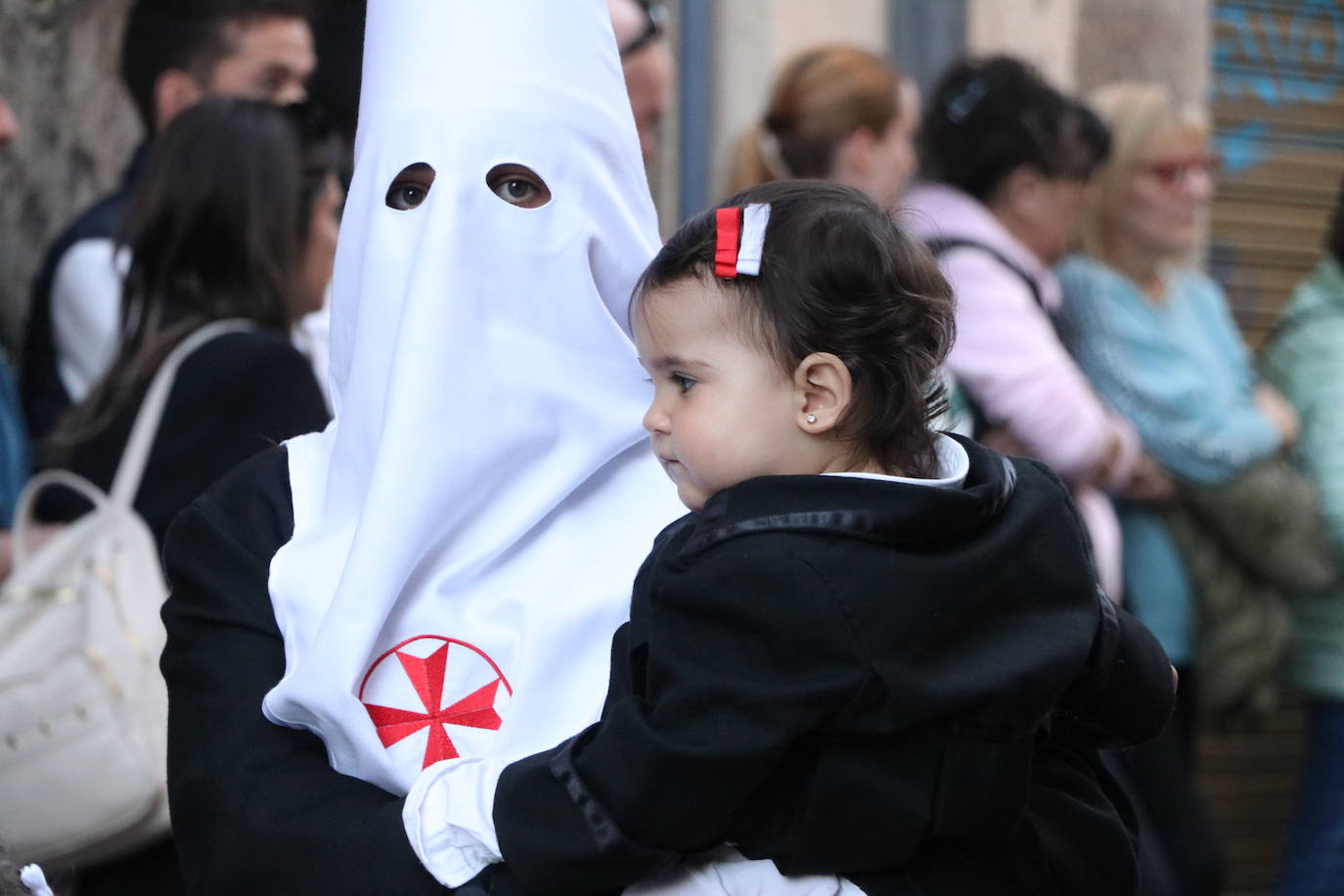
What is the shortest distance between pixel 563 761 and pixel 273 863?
16.0 inches

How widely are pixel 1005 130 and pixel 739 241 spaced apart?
257 centimetres

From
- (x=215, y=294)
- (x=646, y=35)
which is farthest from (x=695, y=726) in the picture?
(x=646, y=35)

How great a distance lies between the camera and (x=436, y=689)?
220 cm

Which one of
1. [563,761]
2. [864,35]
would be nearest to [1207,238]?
[864,35]

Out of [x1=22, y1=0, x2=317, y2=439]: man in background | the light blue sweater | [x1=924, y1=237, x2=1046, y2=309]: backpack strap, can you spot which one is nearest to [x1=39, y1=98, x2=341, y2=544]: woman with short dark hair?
A: [x1=22, y1=0, x2=317, y2=439]: man in background

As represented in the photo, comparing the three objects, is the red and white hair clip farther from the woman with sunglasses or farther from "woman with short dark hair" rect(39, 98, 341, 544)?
the woman with sunglasses

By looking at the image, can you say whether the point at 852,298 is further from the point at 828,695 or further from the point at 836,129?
the point at 836,129

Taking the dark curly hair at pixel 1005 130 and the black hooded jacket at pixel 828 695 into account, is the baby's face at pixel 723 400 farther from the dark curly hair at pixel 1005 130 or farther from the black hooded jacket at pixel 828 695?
the dark curly hair at pixel 1005 130

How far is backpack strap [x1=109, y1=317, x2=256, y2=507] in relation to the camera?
10.1 ft

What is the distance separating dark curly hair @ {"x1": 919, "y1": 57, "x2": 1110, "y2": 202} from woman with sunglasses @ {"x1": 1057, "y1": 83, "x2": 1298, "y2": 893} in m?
0.30

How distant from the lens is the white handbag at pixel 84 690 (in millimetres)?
2762

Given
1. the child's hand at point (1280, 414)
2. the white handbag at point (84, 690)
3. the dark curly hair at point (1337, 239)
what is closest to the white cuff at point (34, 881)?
the white handbag at point (84, 690)

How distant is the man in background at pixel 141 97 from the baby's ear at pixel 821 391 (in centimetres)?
226

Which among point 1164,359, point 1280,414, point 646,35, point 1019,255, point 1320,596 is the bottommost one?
point 1320,596
